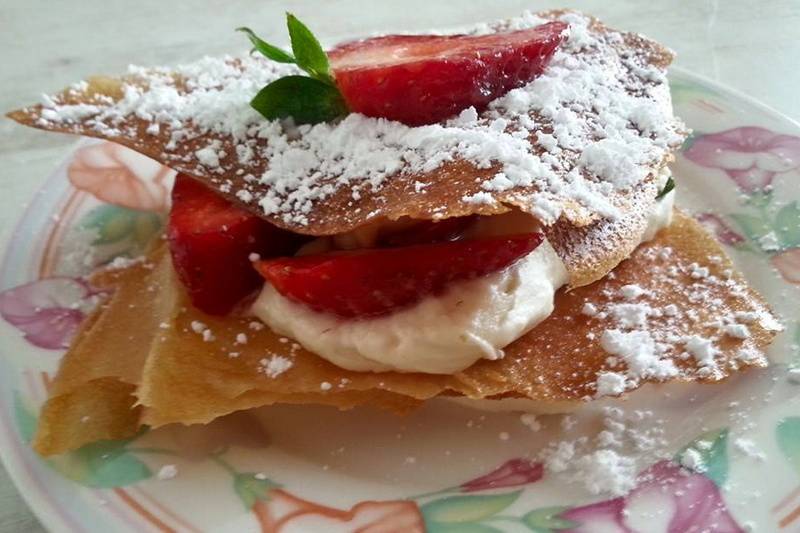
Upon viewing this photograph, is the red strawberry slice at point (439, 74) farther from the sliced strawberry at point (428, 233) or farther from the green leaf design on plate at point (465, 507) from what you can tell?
the green leaf design on plate at point (465, 507)

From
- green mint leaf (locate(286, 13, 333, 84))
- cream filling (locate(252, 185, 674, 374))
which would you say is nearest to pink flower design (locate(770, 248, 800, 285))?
cream filling (locate(252, 185, 674, 374))

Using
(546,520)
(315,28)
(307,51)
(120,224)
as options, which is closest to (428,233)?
(307,51)

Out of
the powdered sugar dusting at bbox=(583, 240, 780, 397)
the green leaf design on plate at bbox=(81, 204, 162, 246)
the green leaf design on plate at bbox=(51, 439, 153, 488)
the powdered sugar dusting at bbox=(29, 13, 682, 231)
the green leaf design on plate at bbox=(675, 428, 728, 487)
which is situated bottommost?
the green leaf design on plate at bbox=(675, 428, 728, 487)

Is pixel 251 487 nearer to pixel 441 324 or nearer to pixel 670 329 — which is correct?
pixel 441 324

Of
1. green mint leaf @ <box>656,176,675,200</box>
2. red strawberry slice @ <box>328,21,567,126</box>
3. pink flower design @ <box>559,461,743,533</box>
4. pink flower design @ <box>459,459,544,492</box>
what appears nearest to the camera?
pink flower design @ <box>559,461,743,533</box>

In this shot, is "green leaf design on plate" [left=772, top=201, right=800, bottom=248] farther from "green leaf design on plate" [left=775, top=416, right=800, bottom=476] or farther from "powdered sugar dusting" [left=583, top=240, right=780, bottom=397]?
"green leaf design on plate" [left=775, top=416, right=800, bottom=476]

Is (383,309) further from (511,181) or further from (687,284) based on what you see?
(687,284)
